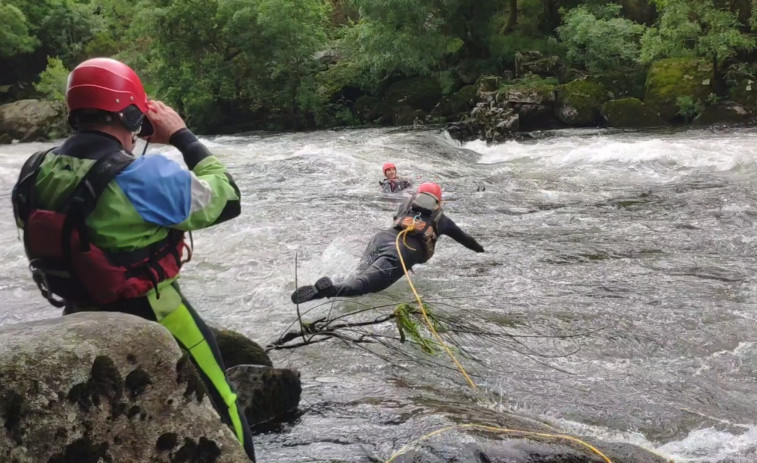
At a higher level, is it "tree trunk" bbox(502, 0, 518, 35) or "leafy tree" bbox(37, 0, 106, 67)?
"leafy tree" bbox(37, 0, 106, 67)

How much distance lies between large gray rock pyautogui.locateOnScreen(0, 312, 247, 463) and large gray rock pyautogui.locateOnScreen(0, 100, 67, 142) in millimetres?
25707

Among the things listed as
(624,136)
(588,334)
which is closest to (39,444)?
(588,334)

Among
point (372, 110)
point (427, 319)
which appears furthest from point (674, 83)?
point (427, 319)

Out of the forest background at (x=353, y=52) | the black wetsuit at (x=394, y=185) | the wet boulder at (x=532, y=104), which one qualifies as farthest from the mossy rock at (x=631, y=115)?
the black wetsuit at (x=394, y=185)

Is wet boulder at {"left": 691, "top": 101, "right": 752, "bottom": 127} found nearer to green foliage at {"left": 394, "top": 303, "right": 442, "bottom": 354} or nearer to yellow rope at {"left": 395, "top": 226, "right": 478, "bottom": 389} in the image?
yellow rope at {"left": 395, "top": 226, "right": 478, "bottom": 389}

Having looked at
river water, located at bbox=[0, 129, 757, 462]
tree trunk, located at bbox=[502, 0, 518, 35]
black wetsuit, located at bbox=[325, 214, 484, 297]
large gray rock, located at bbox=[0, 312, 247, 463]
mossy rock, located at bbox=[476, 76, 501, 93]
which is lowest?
river water, located at bbox=[0, 129, 757, 462]

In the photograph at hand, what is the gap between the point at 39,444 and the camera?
70.6 inches

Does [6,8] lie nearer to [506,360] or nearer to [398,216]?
[398,216]

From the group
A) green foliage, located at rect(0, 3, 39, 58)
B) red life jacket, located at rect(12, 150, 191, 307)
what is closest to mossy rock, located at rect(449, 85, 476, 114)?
red life jacket, located at rect(12, 150, 191, 307)

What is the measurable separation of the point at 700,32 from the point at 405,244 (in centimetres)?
1408

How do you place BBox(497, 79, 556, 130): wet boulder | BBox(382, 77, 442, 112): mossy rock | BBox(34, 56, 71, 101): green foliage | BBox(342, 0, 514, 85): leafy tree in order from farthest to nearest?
1. BBox(34, 56, 71, 101): green foliage
2. BBox(382, 77, 442, 112): mossy rock
3. BBox(342, 0, 514, 85): leafy tree
4. BBox(497, 79, 556, 130): wet boulder

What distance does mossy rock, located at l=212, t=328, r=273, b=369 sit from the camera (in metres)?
4.11

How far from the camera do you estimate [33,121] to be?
2514 centimetres

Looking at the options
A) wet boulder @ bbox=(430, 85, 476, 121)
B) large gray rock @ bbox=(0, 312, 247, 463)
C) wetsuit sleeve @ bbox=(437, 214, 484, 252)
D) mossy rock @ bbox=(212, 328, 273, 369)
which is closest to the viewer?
large gray rock @ bbox=(0, 312, 247, 463)
